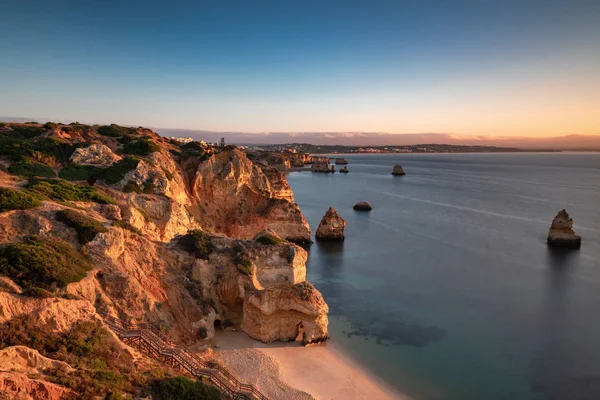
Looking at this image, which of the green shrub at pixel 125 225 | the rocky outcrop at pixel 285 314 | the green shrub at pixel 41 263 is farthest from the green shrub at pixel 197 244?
the green shrub at pixel 41 263

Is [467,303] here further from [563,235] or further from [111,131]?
[111,131]

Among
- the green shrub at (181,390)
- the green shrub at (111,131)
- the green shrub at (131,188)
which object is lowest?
the green shrub at (181,390)

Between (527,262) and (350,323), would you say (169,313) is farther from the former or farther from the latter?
(527,262)

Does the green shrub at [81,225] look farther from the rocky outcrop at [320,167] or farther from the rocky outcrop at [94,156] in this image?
the rocky outcrop at [320,167]

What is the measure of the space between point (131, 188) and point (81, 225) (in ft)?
34.3

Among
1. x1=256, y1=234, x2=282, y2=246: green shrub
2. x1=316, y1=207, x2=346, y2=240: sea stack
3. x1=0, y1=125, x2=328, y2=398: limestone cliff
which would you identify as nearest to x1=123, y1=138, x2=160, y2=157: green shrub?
x1=0, y1=125, x2=328, y2=398: limestone cliff

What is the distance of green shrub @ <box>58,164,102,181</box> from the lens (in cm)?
2862

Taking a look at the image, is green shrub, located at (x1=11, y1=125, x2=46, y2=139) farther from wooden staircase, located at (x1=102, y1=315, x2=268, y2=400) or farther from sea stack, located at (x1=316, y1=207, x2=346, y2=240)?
sea stack, located at (x1=316, y1=207, x2=346, y2=240)

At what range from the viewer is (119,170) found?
30.0 m

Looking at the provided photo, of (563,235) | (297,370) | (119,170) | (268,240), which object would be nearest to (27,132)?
(119,170)

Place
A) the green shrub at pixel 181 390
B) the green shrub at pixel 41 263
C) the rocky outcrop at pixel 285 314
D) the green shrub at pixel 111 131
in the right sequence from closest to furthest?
the green shrub at pixel 181 390
the green shrub at pixel 41 263
the rocky outcrop at pixel 285 314
the green shrub at pixel 111 131

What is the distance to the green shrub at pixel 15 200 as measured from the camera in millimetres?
18438

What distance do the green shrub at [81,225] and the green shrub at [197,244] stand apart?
5840 millimetres

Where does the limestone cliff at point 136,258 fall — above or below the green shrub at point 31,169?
below
